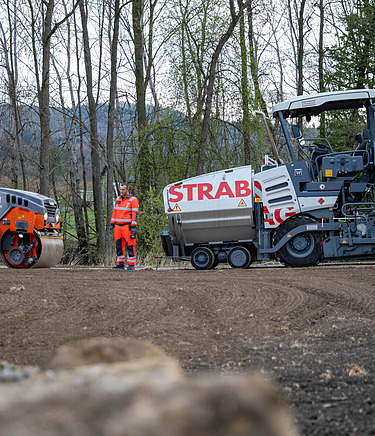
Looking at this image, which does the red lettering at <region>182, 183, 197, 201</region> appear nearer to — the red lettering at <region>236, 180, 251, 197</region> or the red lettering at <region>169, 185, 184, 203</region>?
the red lettering at <region>169, 185, 184, 203</region>

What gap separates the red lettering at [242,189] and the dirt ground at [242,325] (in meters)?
3.17

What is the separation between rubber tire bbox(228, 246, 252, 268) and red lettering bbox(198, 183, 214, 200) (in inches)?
54.9

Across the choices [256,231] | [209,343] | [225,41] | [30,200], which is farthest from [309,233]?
[225,41]

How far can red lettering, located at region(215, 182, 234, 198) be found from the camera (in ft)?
46.0

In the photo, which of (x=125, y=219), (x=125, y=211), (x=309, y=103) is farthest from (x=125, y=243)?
(x=309, y=103)

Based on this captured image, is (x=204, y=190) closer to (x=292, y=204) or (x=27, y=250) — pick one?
(x=292, y=204)

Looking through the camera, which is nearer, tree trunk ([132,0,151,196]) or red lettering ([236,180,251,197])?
red lettering ([236,180,251,197])

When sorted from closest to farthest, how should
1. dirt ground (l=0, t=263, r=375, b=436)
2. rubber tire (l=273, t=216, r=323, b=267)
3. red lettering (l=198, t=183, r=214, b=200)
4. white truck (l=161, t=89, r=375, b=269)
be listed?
dirt ground (l=0, t=263, r=375, b=436)
white truck (l=161, t=89, r=375, b=269)
rubber tire (l=273, t=216, r=323, b=267)
red lettering (l=198, t=183, r=214, b=200)

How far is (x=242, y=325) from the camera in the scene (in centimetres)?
652

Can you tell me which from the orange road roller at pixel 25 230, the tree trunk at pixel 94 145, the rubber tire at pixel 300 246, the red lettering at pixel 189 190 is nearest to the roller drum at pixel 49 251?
the orange road roller at pixel 25 230

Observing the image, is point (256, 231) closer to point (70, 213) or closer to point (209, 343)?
point (209, 343)

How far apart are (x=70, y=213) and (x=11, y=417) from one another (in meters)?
29.2

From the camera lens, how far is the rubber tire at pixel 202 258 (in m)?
14.4

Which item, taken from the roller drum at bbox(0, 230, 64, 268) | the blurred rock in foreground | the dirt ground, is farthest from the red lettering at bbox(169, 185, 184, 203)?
the blurred rock in foreground
